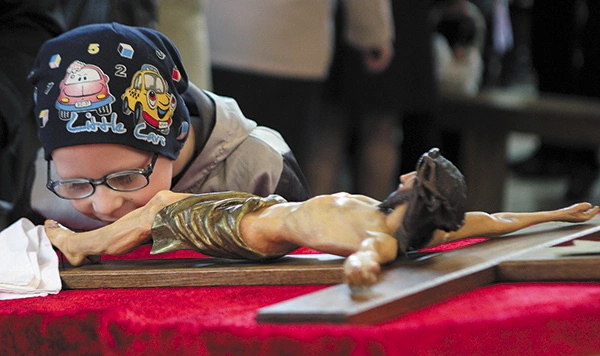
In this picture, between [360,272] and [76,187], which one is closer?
[360,272]

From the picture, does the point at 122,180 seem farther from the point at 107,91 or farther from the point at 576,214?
the point at 576,214

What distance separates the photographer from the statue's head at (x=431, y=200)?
1111 mm

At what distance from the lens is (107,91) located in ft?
4.60

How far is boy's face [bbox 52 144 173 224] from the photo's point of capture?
1.41m

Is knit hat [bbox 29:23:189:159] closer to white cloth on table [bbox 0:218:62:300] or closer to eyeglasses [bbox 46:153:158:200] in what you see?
eyeglasses [bbox 46:153:158:200]

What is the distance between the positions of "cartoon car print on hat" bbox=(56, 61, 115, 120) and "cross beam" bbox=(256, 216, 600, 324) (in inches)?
21.3

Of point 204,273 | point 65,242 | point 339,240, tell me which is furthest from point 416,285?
point 65,242

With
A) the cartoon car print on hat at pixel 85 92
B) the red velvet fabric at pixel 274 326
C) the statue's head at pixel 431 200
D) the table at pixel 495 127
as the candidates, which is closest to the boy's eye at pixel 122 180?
the cartoon car print on hat at pixel 85 92

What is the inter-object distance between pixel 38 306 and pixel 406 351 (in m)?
0.52

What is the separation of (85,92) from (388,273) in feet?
1.95

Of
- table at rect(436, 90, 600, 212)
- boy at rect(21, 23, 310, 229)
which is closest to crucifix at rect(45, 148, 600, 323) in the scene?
boy at rect(21, 23, 310, 229)

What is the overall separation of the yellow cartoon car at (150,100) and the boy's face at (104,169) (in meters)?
0.06

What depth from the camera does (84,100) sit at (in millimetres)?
1398

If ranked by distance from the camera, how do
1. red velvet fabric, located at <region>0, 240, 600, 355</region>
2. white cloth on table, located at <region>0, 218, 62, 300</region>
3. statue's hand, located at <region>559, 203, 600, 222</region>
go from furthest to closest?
statue's hand, located at <region>559, 203, 600, 222</region>, white cloth on table, located at <region>0, 218, 62, 300</region>, red velvet fabric, located at <region>0, 240, 600, 355</region>
